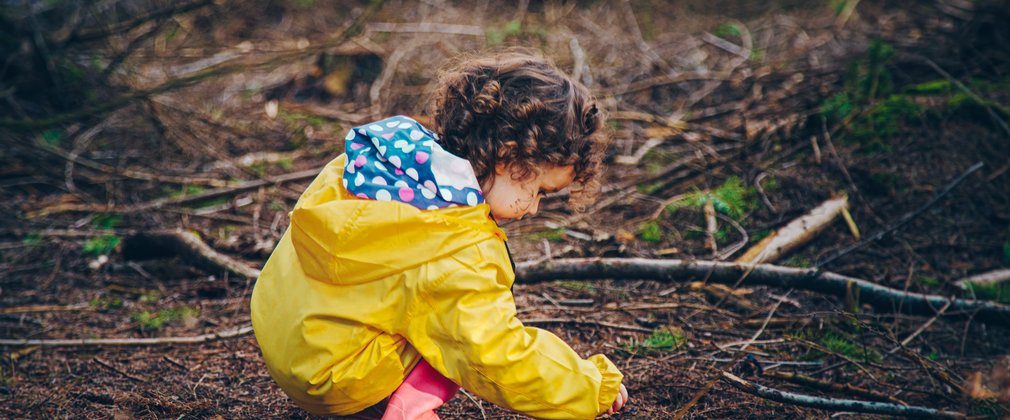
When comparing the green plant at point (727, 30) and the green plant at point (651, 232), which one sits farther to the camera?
the green plant at point (727, 30)

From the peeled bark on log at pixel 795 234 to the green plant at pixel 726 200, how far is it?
30 cm

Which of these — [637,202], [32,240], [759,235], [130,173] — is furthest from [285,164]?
[759,235]

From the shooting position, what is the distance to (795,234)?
10.8 ft

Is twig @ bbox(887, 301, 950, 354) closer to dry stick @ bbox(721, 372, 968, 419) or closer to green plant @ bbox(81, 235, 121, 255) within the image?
dry stick @ bbox(721, 372, 968, 419)

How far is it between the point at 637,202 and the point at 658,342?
4.24 ft

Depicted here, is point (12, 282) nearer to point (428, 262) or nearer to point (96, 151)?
point (96, 151)

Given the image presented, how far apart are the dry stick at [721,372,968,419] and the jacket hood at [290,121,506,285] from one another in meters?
1.09

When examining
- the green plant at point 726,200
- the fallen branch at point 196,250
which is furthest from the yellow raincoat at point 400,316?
the green plant at point 726,200

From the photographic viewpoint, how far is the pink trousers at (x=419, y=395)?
194 cm

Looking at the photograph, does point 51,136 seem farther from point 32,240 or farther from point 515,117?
point 515,117

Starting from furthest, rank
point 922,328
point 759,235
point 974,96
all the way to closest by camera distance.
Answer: point 974,96, point 759,235, point 922,328

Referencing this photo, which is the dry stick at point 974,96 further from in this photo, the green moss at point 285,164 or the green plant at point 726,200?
the green moss at point 285,164

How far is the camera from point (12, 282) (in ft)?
11.3

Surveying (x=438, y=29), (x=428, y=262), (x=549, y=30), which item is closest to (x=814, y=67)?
(x=549, y=30)
